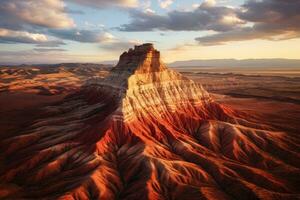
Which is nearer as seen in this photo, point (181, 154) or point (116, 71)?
point (181, 154)

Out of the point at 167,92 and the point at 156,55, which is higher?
the point at 156,55

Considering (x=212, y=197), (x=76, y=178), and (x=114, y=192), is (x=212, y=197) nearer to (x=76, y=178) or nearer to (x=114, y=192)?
(x=114, y=192)

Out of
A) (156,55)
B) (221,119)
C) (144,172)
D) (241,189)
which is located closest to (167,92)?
(156,55)

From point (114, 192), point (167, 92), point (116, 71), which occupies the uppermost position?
point (116, 71)

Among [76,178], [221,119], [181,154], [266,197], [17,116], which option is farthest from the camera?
[17,116]

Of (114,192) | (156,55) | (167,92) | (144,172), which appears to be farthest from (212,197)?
(156,55)

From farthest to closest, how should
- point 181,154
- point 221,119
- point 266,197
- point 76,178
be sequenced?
point 221,119 < point 181,154 < point 76,178 < point 266,197
